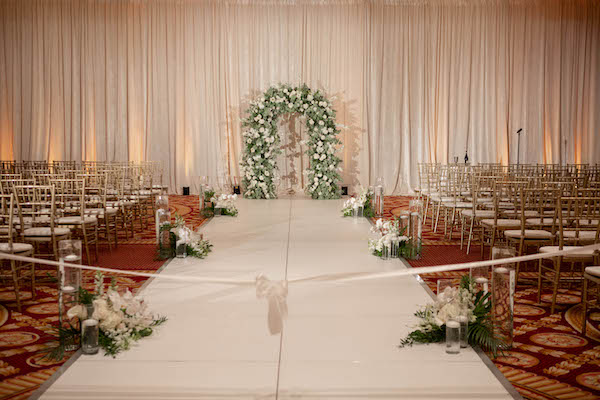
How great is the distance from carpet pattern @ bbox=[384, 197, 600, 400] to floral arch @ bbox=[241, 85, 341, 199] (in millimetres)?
7716

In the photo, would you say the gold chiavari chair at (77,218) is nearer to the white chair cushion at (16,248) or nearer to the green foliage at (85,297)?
the white chair cushion at (16,248)

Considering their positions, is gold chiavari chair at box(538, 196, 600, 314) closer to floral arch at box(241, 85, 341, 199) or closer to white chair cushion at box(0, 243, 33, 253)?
white chair cushion at box(0, 243, 33, 253)

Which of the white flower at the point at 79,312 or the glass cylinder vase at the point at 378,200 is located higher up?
the glass cylinder vase at the point at 378,200

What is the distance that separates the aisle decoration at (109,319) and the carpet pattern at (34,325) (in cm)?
16

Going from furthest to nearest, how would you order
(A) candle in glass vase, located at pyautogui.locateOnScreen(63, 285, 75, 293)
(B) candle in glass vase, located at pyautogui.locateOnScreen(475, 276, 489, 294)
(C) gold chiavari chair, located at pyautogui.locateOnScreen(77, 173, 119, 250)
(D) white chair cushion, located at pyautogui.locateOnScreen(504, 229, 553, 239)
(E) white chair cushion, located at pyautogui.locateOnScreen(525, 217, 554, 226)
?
1. (C) gold chiavari chair, located at pyautogui.locateOnScreen(77, 173, 119, 250)
2. (E) white chair cushion, located at pyautogui.locateOnScreen(525, 217, 554, 226)
3. (D) white chair cushion, located at pyautogui.locateOnScreen(504, 229, 553, 239)
4. (B) candle in glass vase, located at pyautogui.locateOnScreen(475, 276, 489, 294)
5. (A) candle in glass vase, located at pyautogui.locateOnScreen(63, 285, 75, 293)

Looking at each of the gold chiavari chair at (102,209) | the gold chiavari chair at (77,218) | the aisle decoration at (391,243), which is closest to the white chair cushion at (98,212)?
the gold chiavari chair at (102,209)

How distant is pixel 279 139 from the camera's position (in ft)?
44.7

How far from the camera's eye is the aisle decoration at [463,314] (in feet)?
13.1

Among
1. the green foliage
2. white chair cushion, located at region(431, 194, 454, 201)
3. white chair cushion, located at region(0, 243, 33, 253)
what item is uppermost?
white chair cushion, located at region(431, 194, 454, 201)

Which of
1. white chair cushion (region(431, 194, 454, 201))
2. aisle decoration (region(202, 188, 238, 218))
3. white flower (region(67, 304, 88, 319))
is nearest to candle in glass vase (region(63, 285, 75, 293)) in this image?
white flower (region(67, 304, 88, 319))

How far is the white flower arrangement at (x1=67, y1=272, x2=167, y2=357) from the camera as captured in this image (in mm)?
3918

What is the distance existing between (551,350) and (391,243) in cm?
300

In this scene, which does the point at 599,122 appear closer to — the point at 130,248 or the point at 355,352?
the point at 130,248

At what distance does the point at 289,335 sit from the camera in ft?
13.9
